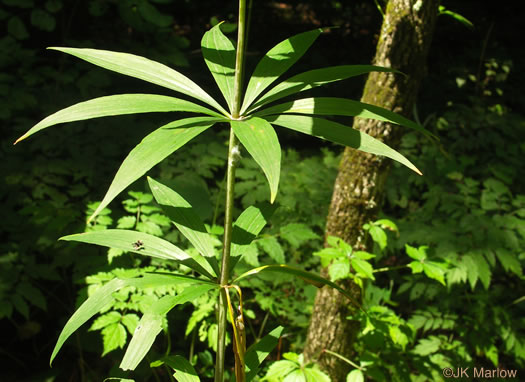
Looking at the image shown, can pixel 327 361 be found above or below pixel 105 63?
below

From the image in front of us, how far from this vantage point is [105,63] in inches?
29.4

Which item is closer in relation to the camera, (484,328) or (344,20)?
(484,328)

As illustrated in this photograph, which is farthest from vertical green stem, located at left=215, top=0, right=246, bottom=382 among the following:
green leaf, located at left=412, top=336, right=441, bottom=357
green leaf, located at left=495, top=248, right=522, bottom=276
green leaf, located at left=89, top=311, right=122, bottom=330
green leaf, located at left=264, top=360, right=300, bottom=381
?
green leaf, located at left=495, top=248, right=522, bottom=276

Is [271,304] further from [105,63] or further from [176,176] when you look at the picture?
[105,63]

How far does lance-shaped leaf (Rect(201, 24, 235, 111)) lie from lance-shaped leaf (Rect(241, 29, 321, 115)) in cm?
5

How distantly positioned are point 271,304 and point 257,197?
60 cm

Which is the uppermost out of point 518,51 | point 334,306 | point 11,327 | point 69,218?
point 518,51

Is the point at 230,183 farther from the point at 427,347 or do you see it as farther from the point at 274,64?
the point at 427,347

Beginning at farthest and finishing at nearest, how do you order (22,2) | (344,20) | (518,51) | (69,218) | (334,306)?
(344,20)
(518,51)
(22,2)
(69,218)
(334,306)

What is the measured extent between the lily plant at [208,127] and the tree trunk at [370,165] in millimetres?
705

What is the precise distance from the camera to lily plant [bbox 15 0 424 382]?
26.0 inches

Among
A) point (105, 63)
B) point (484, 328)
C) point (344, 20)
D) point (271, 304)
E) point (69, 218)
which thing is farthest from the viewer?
point (344, 20)

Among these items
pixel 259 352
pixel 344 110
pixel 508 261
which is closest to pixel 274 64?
pixel 344 110

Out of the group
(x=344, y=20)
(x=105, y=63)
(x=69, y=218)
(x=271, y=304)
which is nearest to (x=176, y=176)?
(x=69, y=218)
